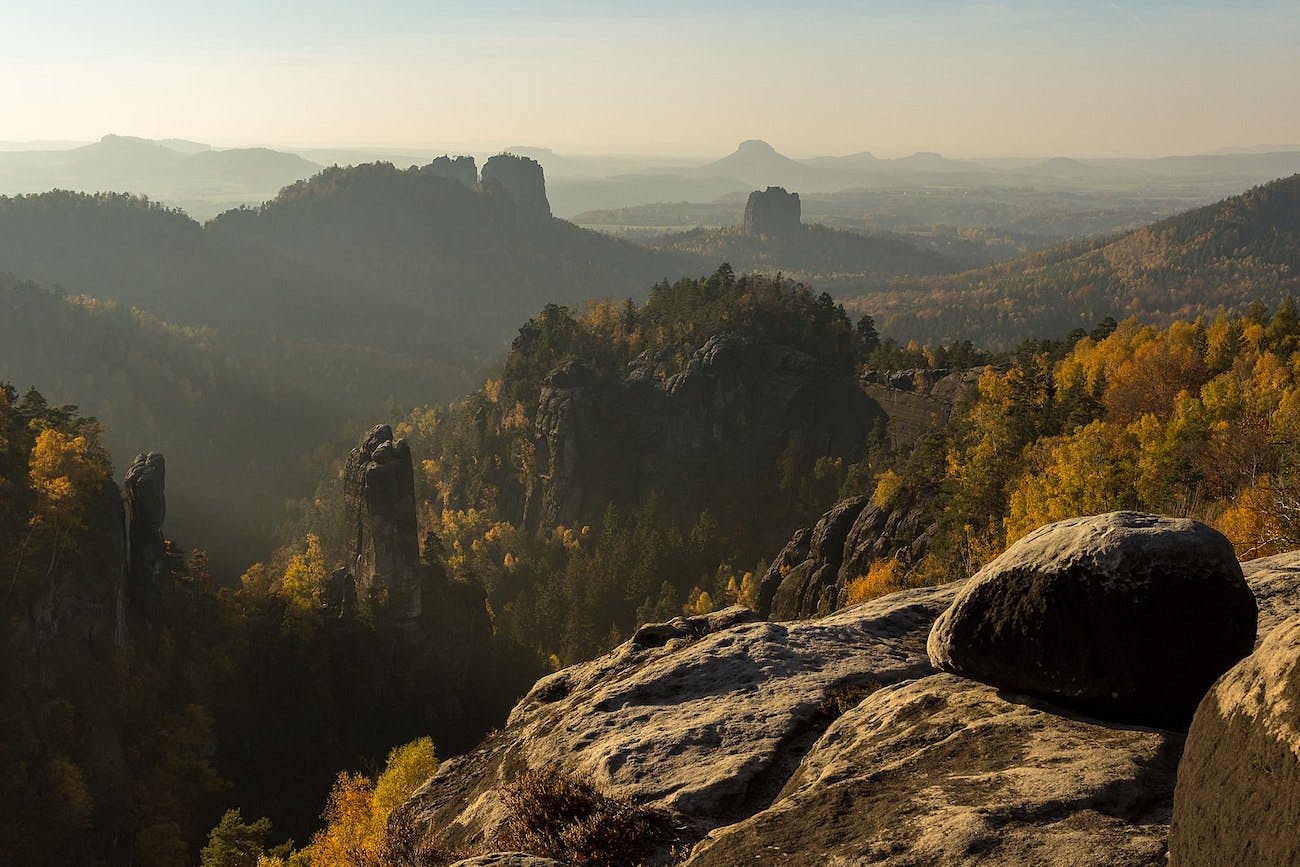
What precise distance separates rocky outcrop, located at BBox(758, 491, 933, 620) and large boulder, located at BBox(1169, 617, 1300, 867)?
67786 millimetres

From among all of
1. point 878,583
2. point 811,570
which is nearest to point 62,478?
point 878,583

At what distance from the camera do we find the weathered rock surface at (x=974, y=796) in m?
9.67

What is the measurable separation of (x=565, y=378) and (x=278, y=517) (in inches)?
3150

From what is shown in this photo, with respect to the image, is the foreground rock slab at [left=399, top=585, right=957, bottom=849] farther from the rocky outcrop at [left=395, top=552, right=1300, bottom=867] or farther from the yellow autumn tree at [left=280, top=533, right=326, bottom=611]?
the yellow autumn tree at [left=280, top=533, right=326, bottom=611]

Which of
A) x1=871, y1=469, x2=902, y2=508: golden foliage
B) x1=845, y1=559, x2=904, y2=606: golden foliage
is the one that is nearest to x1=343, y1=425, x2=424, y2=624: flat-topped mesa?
x1=845, y1=559, x2=904, y2=606: golden foliage

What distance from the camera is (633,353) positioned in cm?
16462

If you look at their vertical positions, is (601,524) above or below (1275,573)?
below

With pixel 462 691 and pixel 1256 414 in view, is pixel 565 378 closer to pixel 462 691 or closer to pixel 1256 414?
pixel 462 691

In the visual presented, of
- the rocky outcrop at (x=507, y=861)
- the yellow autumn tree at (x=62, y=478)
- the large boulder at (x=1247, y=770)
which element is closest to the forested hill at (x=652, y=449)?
the yellow autumn tree at (x=62, y=478)

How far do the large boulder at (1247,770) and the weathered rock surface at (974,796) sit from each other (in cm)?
119

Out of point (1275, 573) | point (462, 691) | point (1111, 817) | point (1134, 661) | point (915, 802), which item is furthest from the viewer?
point (462, 691)

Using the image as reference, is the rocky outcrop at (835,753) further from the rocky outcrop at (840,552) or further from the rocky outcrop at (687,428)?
the rocky outcrop at (687,428)

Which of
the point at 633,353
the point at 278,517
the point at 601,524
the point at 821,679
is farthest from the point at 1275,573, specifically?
the point at 278,517

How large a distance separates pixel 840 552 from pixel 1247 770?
8641 centimetres
